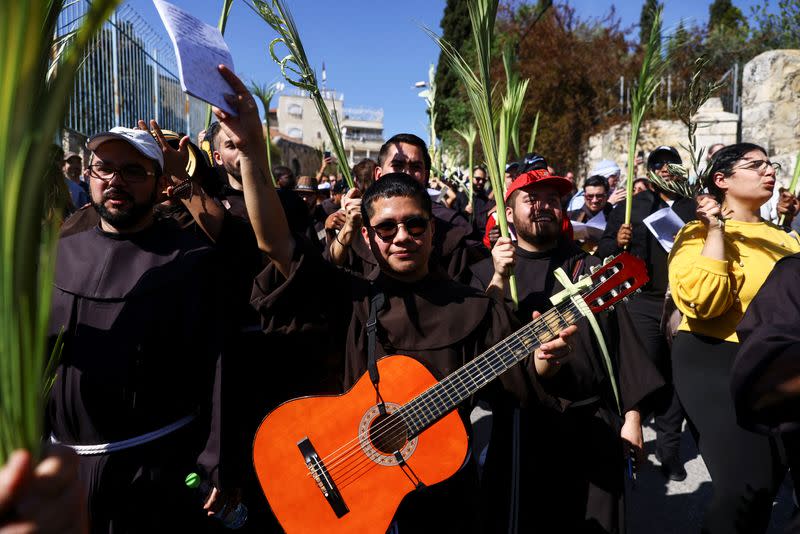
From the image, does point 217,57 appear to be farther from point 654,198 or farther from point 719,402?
point 654,198

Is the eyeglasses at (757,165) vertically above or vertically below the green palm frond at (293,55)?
below

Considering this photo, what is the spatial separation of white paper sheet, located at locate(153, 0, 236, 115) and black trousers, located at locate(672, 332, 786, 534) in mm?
2781

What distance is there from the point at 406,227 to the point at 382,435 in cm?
87

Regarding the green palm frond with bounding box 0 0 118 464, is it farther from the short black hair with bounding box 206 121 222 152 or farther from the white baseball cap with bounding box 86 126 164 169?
the short black hair with bounding box 206 121 222 152

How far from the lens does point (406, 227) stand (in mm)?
2453

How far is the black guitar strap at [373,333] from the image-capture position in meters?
2.26

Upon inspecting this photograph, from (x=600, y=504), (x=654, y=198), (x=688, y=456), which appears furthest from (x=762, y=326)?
(x=654, y=198)

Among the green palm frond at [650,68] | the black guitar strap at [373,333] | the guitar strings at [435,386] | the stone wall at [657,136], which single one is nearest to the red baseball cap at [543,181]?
the green palm frond at [650,68]

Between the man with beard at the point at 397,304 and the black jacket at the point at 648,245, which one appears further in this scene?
the black jacket at the point at 648,245

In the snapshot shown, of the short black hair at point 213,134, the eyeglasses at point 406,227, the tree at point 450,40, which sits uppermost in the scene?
the tree at point 450,40

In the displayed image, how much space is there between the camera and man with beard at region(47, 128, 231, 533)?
7.18ft

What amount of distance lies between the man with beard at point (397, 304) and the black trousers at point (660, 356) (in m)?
2.82

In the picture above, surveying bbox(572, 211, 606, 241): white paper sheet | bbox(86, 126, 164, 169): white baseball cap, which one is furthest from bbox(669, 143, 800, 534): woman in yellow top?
bbox(86, 126, 164, 169): white baseball cap

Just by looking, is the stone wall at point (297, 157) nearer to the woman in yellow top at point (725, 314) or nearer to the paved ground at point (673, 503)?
the paved ground at point (673, 503)
